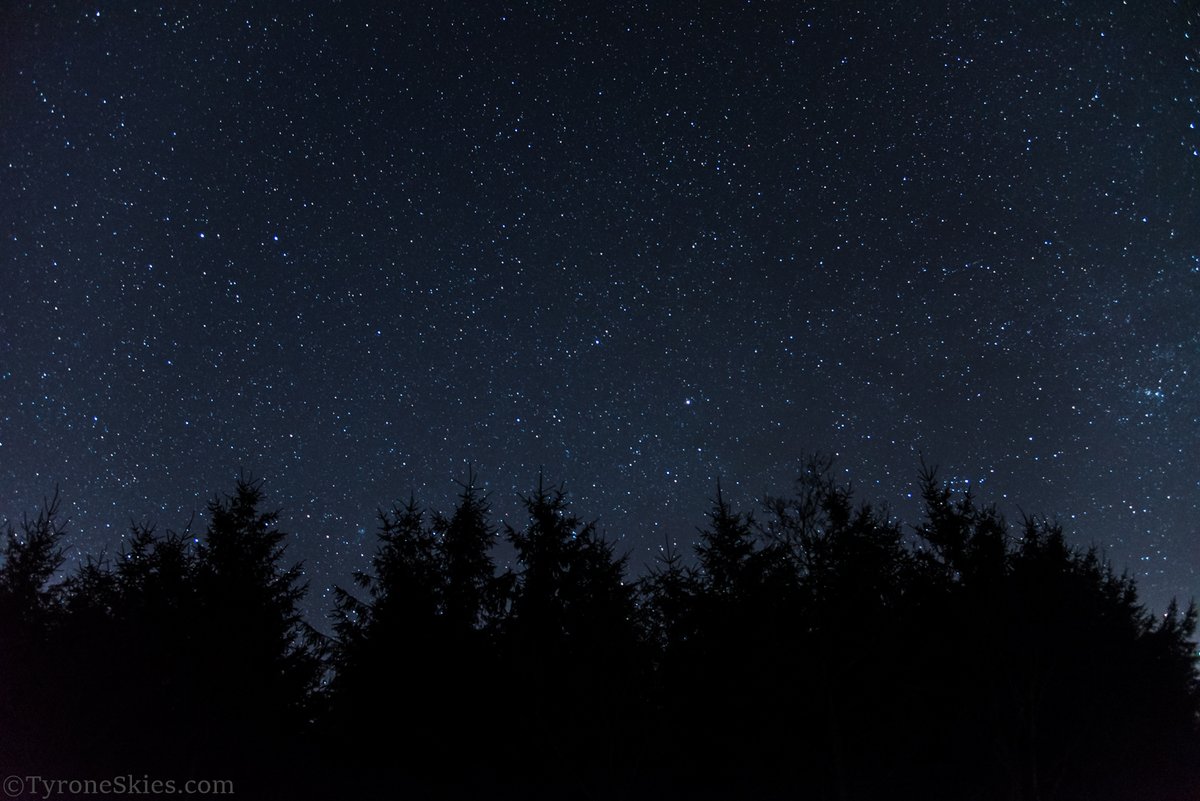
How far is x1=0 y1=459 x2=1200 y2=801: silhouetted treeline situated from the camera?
1653cm

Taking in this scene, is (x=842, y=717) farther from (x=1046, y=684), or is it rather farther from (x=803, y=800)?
(x=1046, y=684)

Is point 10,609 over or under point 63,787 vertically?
over

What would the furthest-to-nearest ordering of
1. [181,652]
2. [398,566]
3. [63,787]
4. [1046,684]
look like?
[398,566] → [1046,684] → [181,652] → [63,787]

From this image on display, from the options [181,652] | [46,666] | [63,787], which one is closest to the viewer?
[63,787]

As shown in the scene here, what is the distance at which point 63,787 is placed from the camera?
43.2 ft

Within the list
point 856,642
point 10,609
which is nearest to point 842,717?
point 856,642

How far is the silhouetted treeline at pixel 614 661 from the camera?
54.2ft

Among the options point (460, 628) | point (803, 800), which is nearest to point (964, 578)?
point (803, 800)

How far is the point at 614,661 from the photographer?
58.0 ft

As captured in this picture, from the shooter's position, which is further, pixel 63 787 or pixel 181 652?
pixel 181 652

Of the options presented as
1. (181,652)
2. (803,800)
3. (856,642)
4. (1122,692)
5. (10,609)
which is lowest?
(803,800)

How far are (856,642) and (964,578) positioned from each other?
425 cm

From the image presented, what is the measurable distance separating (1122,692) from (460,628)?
64.4 ft

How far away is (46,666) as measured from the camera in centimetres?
1461
